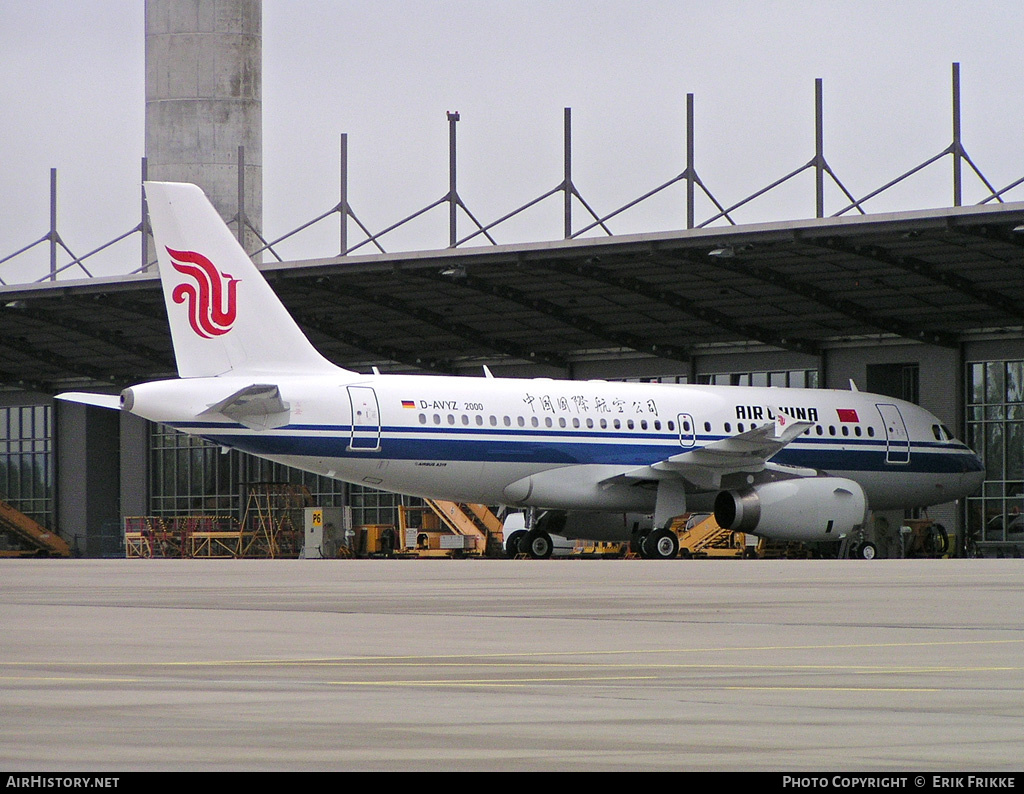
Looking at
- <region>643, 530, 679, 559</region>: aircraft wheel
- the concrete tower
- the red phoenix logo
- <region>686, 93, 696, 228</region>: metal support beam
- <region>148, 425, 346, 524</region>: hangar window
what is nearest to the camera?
the red phoenix logo

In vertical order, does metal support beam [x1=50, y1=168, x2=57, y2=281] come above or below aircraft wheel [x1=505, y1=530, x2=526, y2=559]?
above

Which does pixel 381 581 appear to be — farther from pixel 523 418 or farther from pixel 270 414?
pixel 523 418

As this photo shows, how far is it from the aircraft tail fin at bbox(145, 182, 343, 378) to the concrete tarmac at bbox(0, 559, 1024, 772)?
62.0ft

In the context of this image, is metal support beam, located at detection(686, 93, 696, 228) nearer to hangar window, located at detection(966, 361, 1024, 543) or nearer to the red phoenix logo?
hangar window, located at detection(966, 361, 1024, 543)

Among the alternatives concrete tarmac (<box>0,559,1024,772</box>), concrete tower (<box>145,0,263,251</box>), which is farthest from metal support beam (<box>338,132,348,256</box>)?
concrete tarmac (<box>0,559,1024,772</box>)

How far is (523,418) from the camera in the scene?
3428 centimetres

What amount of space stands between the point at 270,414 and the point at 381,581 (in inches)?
494

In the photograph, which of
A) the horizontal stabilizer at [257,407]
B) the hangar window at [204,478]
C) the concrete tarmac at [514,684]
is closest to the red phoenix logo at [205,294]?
the horizontal stabilizer at [257,407]

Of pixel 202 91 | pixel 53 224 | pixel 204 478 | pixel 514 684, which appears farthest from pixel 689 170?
pixel 202 91

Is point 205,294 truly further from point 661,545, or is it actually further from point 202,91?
point 202,91

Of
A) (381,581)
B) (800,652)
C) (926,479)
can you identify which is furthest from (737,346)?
(800,652)

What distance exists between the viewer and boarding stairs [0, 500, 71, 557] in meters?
58.8

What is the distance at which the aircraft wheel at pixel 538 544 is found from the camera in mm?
38188

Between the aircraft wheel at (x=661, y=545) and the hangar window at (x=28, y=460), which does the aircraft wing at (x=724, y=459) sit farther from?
the hangar window at (x=28, y=460)
